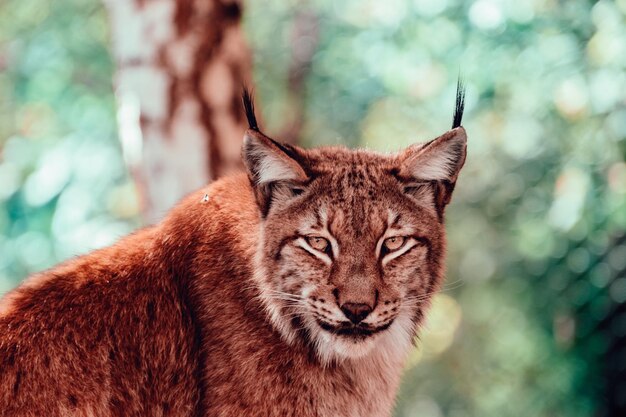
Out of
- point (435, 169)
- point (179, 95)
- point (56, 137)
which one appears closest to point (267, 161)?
point (435, 169)

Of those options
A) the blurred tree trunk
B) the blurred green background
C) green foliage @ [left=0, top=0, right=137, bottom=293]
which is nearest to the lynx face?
the blurred tree trunk

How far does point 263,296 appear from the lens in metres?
4.29

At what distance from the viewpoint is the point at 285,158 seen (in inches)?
166

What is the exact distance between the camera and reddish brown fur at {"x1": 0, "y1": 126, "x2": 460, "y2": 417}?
13.0 feet

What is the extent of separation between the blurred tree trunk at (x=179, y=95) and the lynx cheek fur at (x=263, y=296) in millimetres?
2453

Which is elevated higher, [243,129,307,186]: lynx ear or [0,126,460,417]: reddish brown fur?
[243,129,307,186]: lynx ear

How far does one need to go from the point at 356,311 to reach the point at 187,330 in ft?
2.56

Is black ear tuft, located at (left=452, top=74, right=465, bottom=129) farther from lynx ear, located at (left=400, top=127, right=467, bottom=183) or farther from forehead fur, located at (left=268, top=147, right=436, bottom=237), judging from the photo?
forehead fur, located at (left=268, top=147, right=436, bottom=237)

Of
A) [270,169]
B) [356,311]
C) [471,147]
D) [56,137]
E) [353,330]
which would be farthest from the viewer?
[471,147]

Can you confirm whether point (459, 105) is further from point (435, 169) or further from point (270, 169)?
point (270, 169)

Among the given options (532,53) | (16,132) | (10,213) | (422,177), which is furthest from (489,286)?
(422,177)

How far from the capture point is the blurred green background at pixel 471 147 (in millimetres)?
10344

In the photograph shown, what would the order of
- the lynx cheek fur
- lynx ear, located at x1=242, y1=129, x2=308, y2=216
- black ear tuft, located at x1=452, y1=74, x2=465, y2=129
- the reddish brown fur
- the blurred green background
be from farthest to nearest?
the blurred green background < black ear tuft, located at x1=452, y1=74, x2=465, y2=129 < lynx ear, located at x1=242, y1=129, x2=308, y2=216 < the lynx cheek fur < the reddish brown fur

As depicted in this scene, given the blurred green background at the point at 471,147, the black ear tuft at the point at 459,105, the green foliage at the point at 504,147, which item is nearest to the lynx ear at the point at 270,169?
the black ear tuft at the point at 459,105
